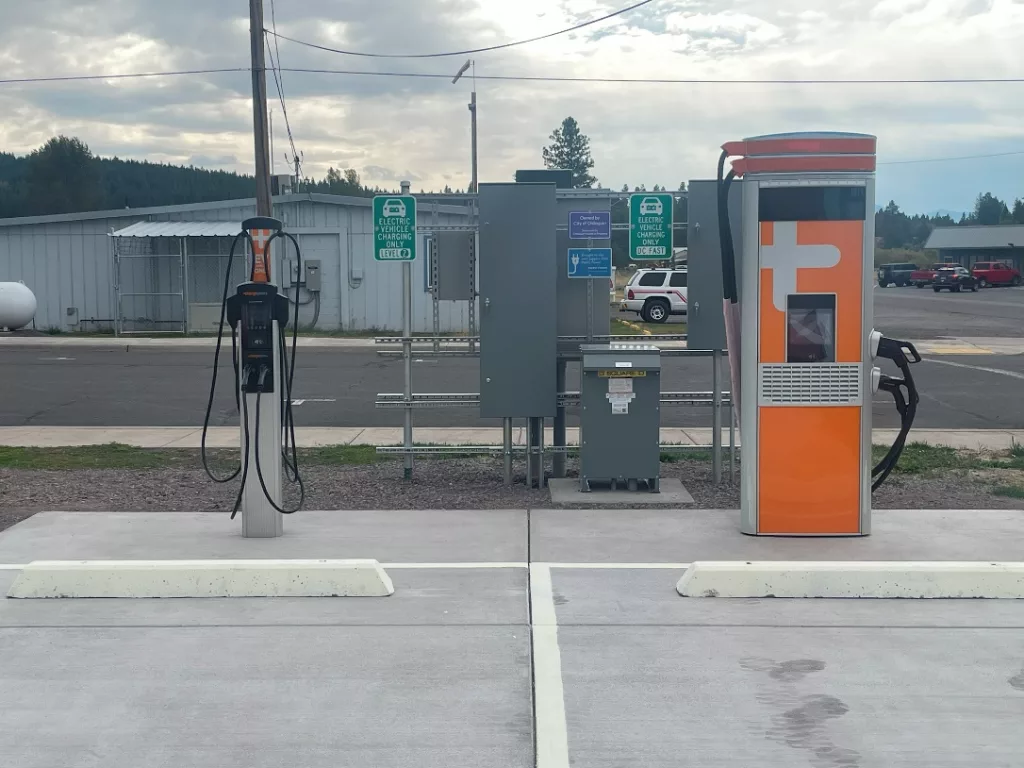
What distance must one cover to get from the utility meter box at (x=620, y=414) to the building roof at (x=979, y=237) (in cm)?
7986

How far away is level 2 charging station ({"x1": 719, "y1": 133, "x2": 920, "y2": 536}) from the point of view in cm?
720

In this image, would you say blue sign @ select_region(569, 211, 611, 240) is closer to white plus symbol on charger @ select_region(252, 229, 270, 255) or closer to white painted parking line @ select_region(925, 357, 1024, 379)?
white plus symbol on charger @ select_region(252, 229, 270, 255)

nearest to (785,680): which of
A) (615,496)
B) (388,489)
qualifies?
(615,496)

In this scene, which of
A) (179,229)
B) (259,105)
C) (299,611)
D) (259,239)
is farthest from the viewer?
(179,229)

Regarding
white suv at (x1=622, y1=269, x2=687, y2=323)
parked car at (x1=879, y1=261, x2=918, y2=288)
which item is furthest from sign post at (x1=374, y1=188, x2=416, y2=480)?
parked car at (x1=879, y1=261, x2=918, y2=288)

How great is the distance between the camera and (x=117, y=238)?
31.2 meters

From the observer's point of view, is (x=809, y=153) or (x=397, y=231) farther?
(x=397, y=231)

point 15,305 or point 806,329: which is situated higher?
point 806,329

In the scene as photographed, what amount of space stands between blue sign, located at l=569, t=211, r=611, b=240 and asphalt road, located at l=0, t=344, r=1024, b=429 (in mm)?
5434

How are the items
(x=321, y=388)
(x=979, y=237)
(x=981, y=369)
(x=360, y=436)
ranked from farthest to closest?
(x=979, y=237) → (x=981, y=369) → (x=321, y=388) → (x=360, y=436)

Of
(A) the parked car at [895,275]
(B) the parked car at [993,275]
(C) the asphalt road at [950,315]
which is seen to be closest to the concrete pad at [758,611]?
(C) the asphalt road at [950,315]

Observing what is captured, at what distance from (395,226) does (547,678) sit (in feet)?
17.6

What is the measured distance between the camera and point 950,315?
1538 inches

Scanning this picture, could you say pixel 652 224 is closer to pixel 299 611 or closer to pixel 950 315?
pixel 299 611
